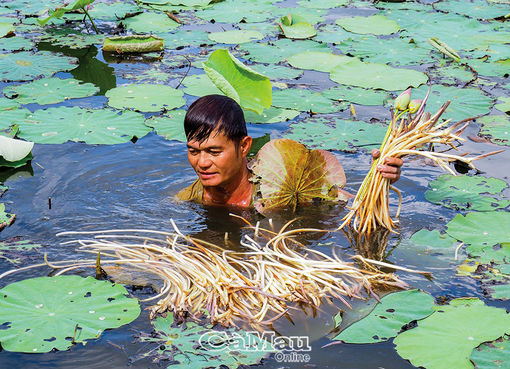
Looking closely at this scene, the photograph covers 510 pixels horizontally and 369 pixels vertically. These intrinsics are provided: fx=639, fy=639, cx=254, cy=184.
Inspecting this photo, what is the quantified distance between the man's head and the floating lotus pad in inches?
146

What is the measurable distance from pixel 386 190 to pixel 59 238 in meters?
2.29

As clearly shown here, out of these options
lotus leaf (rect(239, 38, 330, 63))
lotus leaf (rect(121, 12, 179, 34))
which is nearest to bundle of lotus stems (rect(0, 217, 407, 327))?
lotus leaf (rect(239, 38, 330, 63))

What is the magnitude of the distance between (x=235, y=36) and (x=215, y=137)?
442 centimetres

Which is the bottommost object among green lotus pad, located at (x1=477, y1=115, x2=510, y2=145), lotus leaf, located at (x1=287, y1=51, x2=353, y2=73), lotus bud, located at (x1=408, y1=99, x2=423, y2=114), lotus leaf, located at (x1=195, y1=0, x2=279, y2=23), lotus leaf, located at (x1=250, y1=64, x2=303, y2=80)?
green lotus pad, located at (x1=477, y1=115, x2=510, y2=145)

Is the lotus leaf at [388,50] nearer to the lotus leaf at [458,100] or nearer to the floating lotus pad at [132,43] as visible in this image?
the lotus leaf at [458,100]

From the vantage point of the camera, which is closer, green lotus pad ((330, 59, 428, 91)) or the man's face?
the man's face

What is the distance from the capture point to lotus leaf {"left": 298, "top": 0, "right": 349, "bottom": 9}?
10.1m

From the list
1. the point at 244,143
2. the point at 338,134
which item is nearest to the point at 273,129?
the point at 338,134

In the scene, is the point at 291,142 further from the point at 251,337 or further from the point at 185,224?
the point at 251,337

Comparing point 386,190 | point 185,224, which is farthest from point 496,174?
point 185,224

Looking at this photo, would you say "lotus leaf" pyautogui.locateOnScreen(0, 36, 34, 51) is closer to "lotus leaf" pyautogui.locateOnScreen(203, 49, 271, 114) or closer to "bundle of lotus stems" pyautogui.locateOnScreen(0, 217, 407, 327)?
"lotus leaf" pyautogui.locateOnScreen(203, 49, 271, 114)

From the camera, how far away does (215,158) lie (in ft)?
15.0

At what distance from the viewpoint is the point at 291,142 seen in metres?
4.77

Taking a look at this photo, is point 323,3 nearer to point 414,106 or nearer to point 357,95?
point 357,95
